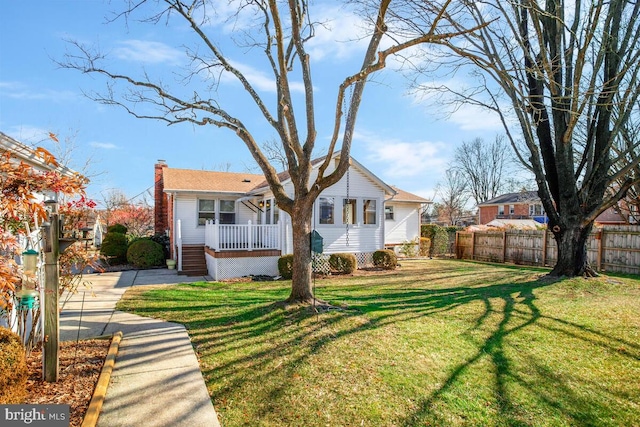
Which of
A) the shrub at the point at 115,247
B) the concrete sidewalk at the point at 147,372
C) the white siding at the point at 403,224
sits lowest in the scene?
the concrete sidewalk at the point at 147,372

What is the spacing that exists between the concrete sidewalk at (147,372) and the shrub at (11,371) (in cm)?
76

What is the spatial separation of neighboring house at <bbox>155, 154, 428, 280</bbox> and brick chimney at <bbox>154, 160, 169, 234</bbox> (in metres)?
0.91

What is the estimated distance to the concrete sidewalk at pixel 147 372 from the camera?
3.21m

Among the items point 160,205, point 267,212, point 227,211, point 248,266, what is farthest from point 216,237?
point 160,205

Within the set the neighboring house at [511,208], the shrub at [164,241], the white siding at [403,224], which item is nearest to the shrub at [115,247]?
the shrub at [164,241]

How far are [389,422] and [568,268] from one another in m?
10.6

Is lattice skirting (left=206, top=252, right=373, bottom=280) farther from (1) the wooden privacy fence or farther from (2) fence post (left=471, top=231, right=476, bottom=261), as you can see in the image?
(2) fence post (left=471, top=231, right=476, bottom=261)

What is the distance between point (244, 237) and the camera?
41.5 feet

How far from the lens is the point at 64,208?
4.63 meters

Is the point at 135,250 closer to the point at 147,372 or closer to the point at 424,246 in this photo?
the point at 147,372

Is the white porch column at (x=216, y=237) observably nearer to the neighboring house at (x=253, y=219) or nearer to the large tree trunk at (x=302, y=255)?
the neighboring house at (x=253, y=219)

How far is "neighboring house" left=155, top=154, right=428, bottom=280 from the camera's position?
12.6 meters

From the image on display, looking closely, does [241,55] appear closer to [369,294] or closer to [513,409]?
[369,294]

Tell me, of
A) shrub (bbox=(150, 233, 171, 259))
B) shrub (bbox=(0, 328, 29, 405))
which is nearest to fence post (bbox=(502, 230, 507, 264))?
shrub (bbox=(150, 233, 171, 259))
